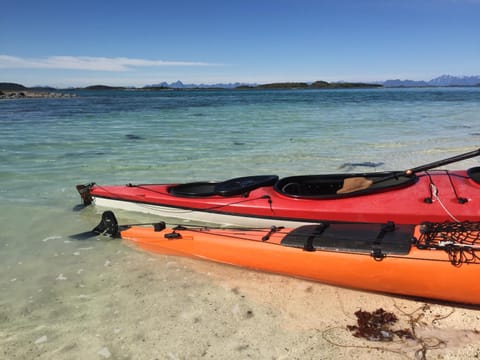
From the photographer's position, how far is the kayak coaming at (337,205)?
477cm

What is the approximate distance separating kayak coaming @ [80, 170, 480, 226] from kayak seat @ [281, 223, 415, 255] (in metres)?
0.70

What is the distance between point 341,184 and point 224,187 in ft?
5.51

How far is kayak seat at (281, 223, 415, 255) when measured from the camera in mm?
3764

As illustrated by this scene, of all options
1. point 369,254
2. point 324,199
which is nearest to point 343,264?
point 369,254

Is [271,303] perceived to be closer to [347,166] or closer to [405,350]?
[405,350]

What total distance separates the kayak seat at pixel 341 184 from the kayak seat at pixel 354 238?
3.31 ft

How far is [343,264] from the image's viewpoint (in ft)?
12.6

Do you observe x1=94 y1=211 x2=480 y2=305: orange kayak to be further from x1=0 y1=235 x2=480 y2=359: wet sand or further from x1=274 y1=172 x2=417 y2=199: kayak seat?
x1=274 y1=172 x2=417 y2=199: kayak seat

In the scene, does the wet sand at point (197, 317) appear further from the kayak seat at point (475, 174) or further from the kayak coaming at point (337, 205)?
Answer: the kayak seat at point (475, 174)

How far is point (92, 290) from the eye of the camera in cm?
445

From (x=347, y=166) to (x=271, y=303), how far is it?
656 cm

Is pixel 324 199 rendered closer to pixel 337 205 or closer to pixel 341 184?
pixel 337 205

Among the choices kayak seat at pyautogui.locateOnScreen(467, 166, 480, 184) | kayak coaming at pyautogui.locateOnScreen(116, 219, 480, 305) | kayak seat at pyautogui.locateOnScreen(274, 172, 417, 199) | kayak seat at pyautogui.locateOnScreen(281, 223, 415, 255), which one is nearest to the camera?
kayak coaming at pyautogui.locateOnScreen(116, 219, 480, 305)

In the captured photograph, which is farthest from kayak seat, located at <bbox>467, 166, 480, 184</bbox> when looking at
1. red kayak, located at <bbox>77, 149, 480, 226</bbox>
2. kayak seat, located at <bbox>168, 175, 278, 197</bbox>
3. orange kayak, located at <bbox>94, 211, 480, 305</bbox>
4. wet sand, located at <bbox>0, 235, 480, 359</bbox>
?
kayak seat, located at <bbox>168, 175, 278, 197</bbox>
